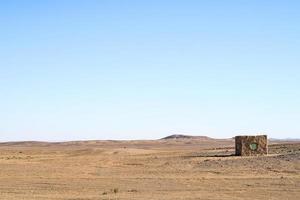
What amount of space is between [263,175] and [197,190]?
8350 millimetres

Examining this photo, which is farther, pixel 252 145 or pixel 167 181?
pixel 252 145

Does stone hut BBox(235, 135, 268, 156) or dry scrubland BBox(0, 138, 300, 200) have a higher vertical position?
stone hut BBox(235, 135, 268, 156)

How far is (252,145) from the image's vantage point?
49.3 meters

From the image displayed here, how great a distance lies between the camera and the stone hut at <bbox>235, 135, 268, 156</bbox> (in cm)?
4906

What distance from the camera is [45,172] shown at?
3675cm

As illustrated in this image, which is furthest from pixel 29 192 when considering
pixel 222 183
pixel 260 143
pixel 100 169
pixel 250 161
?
pixel 260 143

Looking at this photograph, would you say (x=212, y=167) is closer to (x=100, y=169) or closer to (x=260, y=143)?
(x=100, y=169)

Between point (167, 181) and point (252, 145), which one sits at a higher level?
point (252, 145)

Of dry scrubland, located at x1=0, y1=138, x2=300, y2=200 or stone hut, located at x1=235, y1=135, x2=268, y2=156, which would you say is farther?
stone hut, located at x1=235, y1=135, x2=268, y2=156

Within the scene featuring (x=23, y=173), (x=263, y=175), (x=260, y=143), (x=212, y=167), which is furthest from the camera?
(x=260, y=143)

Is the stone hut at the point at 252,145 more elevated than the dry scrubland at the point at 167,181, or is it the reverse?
the stone hut at the point at 252,145

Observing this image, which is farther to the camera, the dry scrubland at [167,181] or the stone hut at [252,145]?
the stone hut at [252,145]

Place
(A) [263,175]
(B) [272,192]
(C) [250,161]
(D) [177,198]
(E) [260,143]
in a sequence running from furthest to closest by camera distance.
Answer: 1. (E) [260,143]
2. (C) [250,161]
3. (A) [263,175]
4. (B) [272,192]
5. (D) [177,198]

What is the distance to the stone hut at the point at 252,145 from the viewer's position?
49062mm
